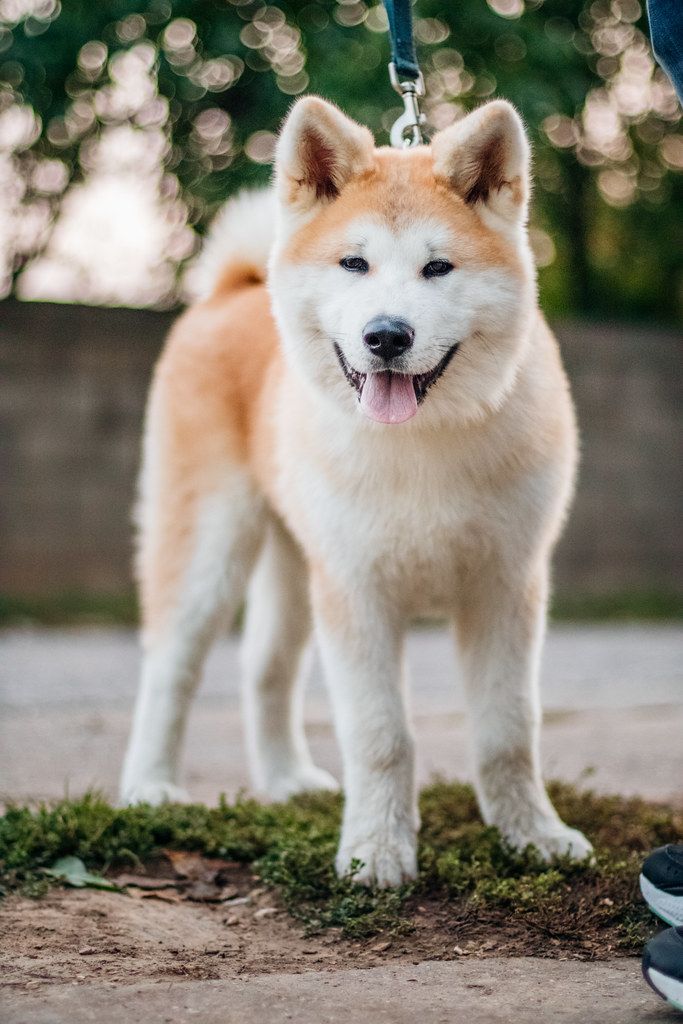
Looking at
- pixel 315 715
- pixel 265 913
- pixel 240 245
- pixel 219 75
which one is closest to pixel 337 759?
pixel 315 715

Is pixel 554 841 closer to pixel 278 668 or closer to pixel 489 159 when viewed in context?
pixel 278 668

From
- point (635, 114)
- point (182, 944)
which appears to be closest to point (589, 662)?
point (182, 944)

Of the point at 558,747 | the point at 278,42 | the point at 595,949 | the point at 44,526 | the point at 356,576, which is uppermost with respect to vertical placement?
the point at 278,42

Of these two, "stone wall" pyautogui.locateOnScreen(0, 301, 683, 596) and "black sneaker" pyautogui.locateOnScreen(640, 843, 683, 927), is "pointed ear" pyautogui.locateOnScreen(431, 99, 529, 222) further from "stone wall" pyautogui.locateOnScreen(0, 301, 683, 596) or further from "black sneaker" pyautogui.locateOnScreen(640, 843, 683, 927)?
"stone wall" pyautogui.locateOnScreen(0, 301, 683, 596)

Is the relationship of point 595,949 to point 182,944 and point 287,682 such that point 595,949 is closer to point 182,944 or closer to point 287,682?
point 182,944

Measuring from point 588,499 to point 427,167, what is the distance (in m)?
8.02

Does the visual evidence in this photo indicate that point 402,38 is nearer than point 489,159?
No

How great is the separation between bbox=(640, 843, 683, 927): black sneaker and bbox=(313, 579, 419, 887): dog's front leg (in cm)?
60

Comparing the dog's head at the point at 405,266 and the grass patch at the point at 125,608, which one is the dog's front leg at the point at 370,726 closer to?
the dog's head at the point at 405,266

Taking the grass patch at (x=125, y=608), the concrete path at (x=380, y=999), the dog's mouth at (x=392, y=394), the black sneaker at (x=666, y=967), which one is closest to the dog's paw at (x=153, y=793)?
the concrete path at (x=380, y=999)

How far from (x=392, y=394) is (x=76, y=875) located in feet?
4.58

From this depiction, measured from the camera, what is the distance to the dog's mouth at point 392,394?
2.65 metres

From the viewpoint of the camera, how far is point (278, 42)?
29.7 ft

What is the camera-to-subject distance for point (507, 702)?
9.81ft
